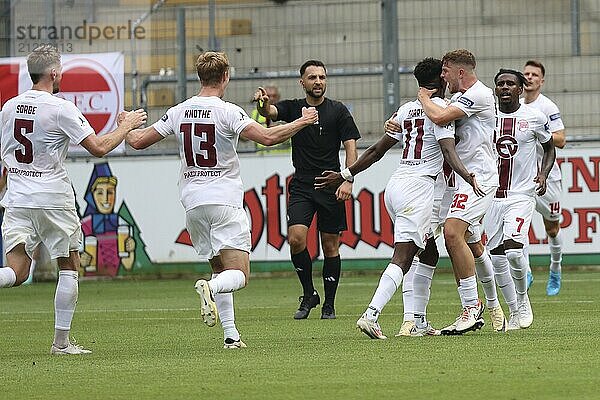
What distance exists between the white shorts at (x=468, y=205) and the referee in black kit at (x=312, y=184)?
287 centimetres

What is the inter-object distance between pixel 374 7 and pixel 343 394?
14.0 m

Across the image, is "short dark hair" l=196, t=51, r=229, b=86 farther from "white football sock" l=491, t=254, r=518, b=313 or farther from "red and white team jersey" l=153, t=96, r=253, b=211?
"white football sock" l=491, t=254, r=518, b=313

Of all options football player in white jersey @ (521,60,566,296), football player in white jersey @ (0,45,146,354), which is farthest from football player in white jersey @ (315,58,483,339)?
football player in white jersey @ (521,60,566,296)

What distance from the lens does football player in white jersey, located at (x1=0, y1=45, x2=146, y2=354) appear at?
9.98m

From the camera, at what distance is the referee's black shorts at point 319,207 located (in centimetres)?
1373

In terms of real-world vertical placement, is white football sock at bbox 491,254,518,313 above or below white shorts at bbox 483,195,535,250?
below

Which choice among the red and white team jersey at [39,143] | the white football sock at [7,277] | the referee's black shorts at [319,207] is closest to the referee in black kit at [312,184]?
the referee's black shorts at [319,207]

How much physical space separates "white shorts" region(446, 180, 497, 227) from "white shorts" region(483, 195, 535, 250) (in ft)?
4.24

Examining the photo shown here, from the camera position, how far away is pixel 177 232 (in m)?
19.8

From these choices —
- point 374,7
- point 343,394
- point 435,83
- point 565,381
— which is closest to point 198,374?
point 343,394

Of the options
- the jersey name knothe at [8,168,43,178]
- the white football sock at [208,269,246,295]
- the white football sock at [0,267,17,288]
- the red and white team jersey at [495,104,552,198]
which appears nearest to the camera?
the white football sock at [208,269,246,295]

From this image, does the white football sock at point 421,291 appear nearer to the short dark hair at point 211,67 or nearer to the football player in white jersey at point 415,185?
the football player in white jersey at point 415,185

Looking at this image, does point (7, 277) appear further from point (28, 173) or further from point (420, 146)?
point (420, 146)

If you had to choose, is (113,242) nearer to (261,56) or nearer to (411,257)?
(261,56)
